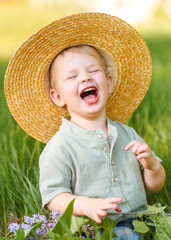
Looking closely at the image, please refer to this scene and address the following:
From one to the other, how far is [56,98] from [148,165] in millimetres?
655

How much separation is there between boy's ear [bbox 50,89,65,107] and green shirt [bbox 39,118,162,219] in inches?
8.0

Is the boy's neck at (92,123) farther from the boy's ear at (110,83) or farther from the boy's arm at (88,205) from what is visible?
the boy's arm at (88,205)

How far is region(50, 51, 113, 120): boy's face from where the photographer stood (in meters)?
2.03

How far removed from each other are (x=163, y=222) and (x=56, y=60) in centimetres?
103

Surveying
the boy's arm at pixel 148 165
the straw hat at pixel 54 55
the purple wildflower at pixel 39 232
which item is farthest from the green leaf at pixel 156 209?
the straw hat at pixel 54 55

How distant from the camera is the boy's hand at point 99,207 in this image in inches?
65.1

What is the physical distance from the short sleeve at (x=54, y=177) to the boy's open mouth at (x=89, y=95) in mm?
343

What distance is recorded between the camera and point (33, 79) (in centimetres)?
220

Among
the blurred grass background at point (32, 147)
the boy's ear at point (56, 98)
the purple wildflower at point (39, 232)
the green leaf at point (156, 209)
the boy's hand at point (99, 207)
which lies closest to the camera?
the boy's hand at point (99, 207)

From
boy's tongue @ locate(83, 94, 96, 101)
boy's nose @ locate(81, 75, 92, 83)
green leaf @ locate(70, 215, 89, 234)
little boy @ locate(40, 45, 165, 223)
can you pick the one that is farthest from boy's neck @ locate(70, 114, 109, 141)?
green leaf @ locate(70, 215, 89, 234)

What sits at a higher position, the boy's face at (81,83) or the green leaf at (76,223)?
the boy's face at (81,83)

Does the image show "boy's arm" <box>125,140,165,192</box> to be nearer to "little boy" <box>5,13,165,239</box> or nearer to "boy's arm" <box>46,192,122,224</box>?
"little boy" <box>5,13,165,239</box>

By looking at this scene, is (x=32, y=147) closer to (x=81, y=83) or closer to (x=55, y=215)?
(x=81, y=83)

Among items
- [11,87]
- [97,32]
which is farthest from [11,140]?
[97,32]
